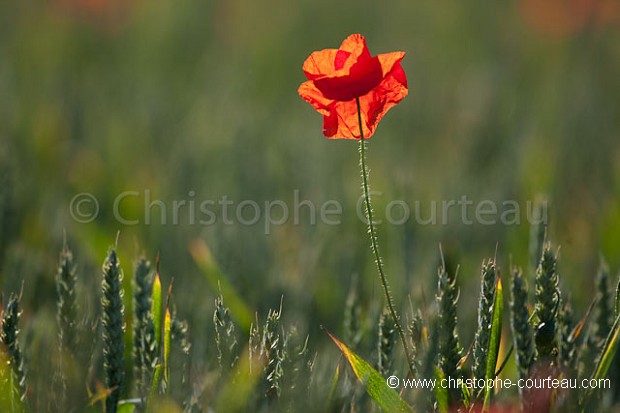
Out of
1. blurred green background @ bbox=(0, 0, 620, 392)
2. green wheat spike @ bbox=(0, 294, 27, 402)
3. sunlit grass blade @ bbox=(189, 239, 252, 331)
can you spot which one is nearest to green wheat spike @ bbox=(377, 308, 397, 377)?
blurred green background @ bbox=(0, 0, 620, 392)

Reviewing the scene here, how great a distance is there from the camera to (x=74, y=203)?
1.58 meters

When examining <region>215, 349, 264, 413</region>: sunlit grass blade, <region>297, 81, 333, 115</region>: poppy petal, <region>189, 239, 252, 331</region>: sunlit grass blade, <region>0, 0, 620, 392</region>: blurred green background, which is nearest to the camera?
<region>215, 349, 264, 413</region>: sunlit grass blade

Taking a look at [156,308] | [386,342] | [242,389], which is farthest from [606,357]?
[156,308]

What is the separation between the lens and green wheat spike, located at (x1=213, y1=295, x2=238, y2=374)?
74 centimetres

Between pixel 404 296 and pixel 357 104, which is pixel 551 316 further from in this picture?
→ pixel 404 296

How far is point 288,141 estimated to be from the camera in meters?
1.86

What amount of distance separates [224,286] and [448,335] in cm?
45

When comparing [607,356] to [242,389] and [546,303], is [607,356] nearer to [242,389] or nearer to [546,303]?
[546,303]

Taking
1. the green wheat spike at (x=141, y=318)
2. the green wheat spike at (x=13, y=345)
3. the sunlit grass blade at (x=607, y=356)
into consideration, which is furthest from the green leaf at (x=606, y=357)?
the green wheat spike at (x=13, y=345)

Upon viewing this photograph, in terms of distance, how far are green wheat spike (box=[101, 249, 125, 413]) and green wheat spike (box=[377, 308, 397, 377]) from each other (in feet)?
0.86

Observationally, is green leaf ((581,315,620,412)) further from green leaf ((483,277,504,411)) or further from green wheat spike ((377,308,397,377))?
green wheat spike ((377,308,397,377))

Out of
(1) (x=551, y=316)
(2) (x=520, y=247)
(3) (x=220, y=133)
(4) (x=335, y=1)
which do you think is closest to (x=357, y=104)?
(1) (x=551, y=316)

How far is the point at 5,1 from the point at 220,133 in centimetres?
148

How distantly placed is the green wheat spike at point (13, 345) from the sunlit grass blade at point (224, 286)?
265 millimetres
